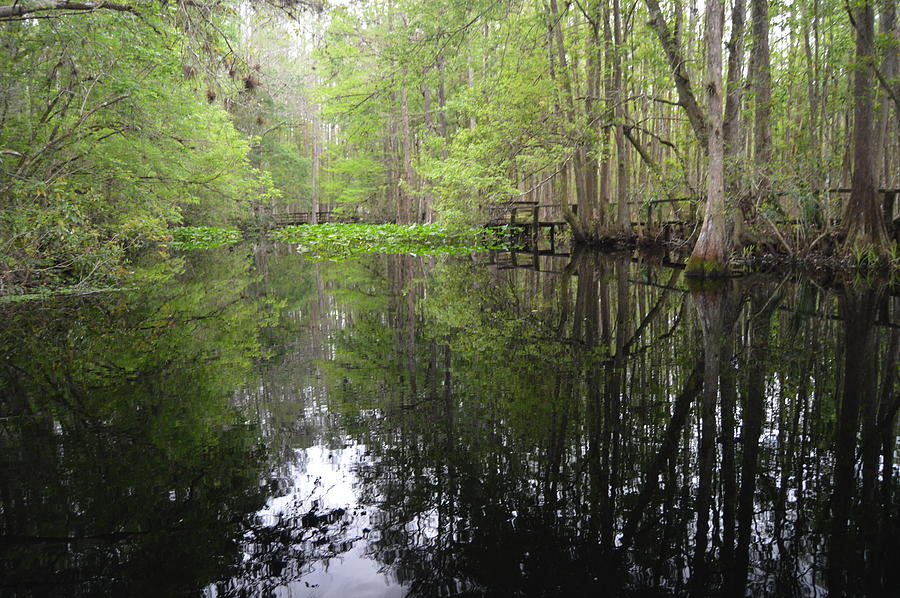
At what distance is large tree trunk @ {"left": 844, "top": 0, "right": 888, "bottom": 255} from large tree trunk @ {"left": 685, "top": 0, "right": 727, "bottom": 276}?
2.54 m

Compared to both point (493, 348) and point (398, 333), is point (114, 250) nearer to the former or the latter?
point (398, 333)

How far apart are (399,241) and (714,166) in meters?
14.0

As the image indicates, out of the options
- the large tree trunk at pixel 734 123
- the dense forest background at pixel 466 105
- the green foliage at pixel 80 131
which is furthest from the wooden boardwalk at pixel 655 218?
the green foliage at pixel 80 131

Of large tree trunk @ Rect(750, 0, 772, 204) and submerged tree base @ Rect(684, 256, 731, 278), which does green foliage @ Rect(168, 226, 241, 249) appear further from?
large tree trunk @ Rect(750, 0, 772, 204)

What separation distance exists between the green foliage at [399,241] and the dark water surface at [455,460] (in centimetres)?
1336

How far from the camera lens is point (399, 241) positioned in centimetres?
2272

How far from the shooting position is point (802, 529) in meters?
2.37

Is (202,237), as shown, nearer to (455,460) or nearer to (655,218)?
(655,218)

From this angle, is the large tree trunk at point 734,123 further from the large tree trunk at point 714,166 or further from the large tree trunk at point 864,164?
the large tree trunk at point 864,164

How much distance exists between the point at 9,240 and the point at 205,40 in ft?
14.4

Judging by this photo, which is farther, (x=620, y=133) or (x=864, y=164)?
(x=620, y=133)

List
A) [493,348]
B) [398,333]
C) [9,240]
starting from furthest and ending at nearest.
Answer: [9,240] → [398,333] → [493,348]

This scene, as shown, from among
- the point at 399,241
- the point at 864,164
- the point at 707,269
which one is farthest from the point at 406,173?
the point at 864,164

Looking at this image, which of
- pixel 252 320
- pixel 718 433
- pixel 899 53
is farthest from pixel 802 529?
pixel 899 53
